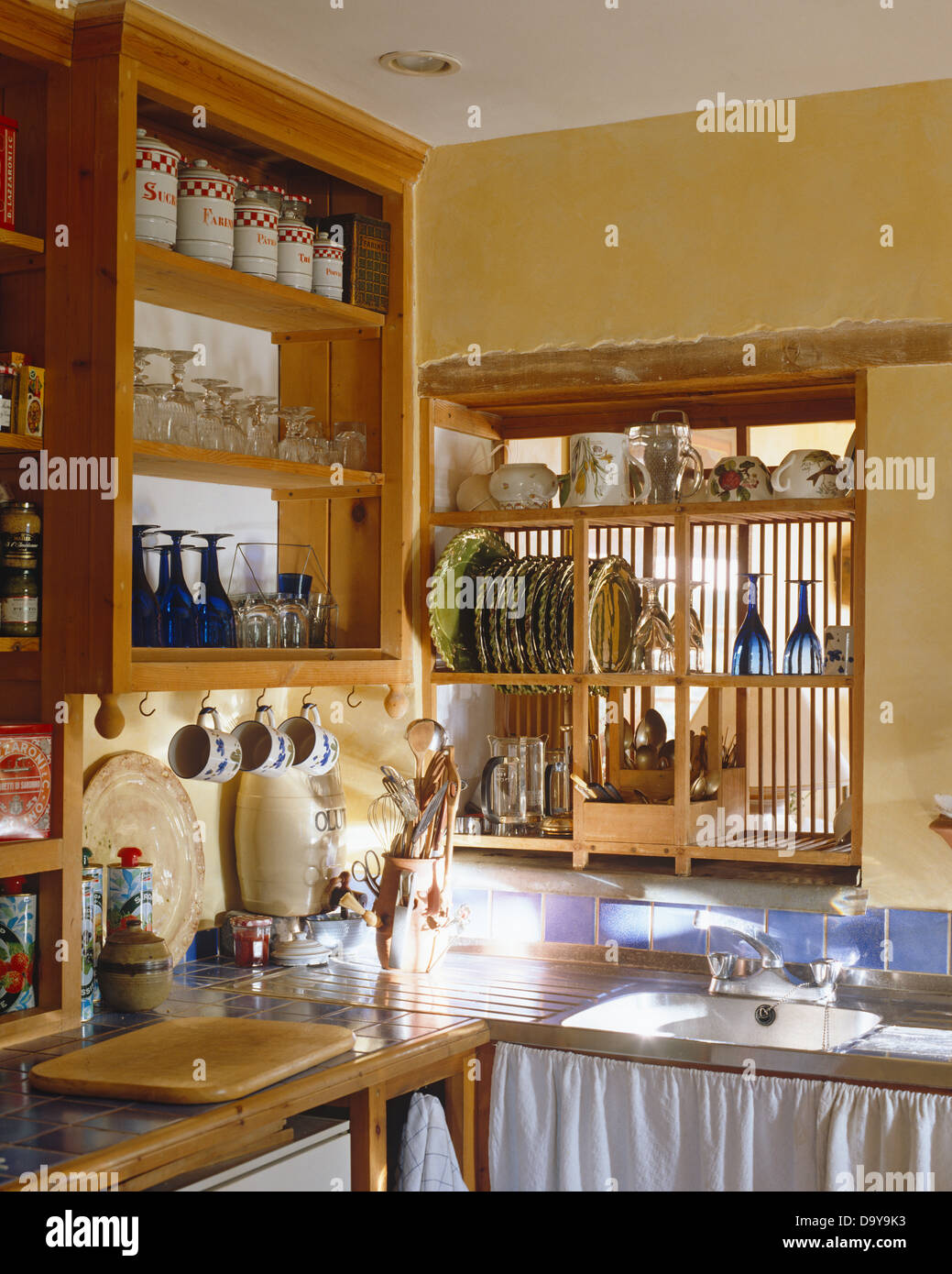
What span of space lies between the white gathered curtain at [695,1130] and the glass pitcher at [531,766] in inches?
30.0

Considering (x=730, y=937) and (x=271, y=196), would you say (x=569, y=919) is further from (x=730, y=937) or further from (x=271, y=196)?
(x=271, y=196)

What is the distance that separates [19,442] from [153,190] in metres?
0.53

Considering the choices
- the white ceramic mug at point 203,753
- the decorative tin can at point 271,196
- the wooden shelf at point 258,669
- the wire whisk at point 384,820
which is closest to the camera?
the wooden shelf at point 258,669

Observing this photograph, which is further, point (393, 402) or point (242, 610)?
point (393, 402)

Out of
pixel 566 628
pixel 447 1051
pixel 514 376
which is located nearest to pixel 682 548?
pixel 566 628

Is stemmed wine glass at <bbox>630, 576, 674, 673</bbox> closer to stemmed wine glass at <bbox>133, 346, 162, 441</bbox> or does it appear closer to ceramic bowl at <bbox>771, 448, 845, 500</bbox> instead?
ceramic bowl at <bbox>771, 448, 845, 500</bbox>

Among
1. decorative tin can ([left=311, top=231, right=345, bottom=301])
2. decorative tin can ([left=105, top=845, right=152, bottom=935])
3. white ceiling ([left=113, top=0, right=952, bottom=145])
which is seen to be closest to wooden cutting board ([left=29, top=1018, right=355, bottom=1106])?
decorative tin can ([left=105, top=845, right=152, bottom=935])

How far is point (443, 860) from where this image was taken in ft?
9.73

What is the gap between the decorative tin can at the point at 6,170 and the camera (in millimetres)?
2410

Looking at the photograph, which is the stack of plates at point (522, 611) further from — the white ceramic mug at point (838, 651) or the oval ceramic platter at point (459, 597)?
the white ceramic mug at point (838, 651)

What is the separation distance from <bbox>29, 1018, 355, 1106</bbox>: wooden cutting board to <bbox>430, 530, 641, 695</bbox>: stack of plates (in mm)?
1018

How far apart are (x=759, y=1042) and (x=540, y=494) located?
1.25 meters

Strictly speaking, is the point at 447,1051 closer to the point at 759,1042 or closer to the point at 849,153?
the point at 759,1042

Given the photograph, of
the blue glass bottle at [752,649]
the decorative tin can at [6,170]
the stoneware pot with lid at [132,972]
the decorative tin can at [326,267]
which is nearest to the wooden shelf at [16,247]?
the decorative tin can at [6,170]
